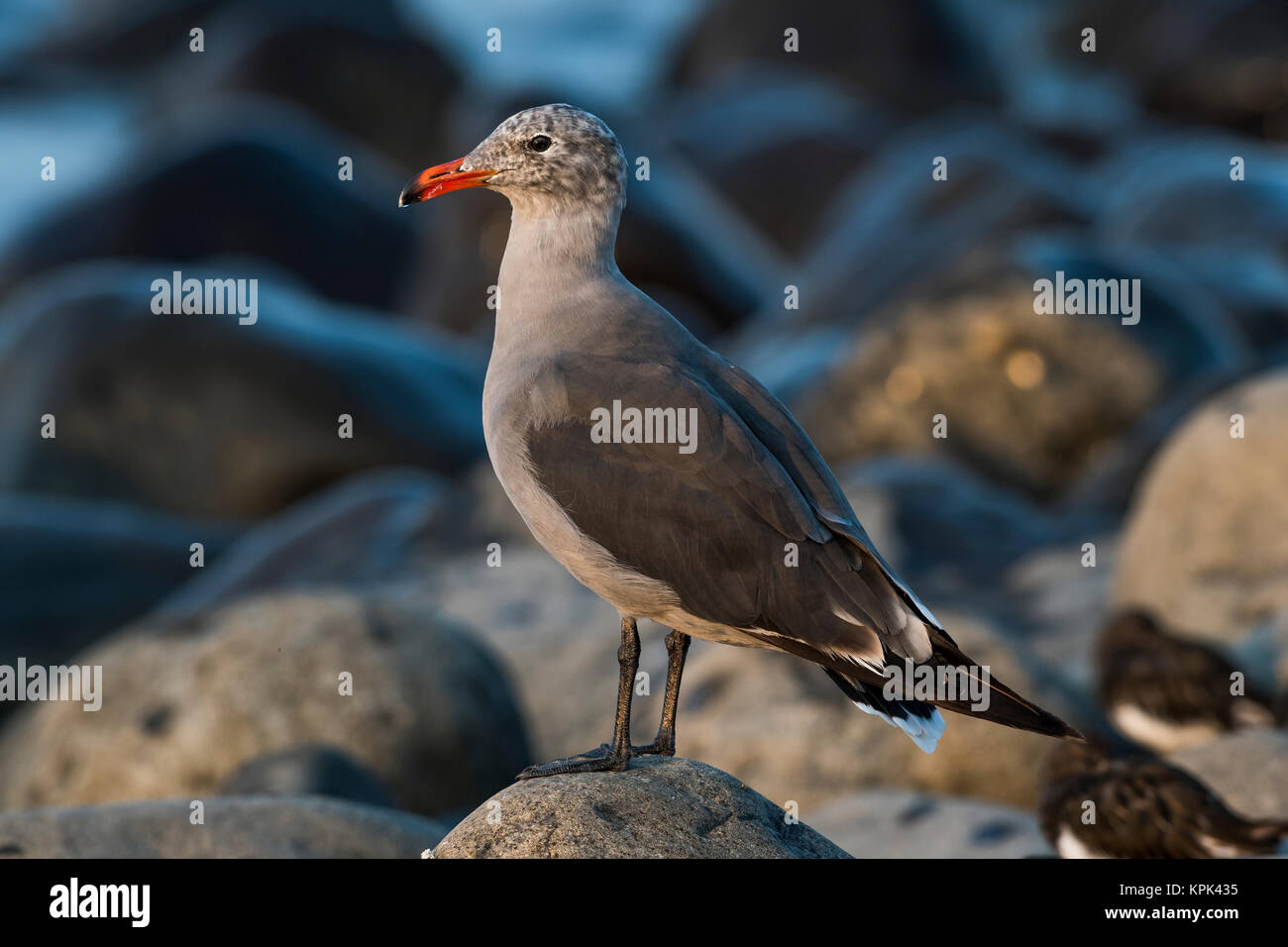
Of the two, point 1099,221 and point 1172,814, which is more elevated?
point 1099,221

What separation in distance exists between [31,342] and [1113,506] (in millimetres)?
10591

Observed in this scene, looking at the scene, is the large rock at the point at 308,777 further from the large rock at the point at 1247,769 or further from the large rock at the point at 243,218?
the large rock at the point at 243,218

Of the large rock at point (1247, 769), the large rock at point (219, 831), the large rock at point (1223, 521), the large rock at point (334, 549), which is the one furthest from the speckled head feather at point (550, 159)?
the large rock at point (334, 549)

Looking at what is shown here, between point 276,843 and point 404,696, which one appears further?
point 404,696

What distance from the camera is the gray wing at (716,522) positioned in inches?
223

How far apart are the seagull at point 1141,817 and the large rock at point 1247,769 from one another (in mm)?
613

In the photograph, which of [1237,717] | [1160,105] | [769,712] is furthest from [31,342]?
[1160,105]

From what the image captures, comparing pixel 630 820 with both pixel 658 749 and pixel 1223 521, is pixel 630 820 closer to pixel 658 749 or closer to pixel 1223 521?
pixel 658 749

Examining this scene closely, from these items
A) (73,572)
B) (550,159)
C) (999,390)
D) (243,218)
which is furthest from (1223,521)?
(243,218)

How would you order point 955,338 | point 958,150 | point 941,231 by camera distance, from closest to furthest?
point 955,338 → point 941,231 → point 958,150

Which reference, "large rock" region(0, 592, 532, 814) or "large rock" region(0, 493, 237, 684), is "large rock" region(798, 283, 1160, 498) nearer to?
"large rock" region(0, 493, 237, 684)

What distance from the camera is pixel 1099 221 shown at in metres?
22.5

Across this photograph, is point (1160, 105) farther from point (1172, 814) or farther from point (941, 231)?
point (1172, 814)

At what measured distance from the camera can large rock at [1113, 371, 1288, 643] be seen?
1147 cm
